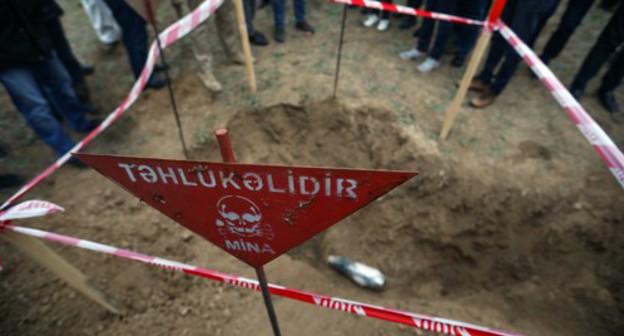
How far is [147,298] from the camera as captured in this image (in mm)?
2352

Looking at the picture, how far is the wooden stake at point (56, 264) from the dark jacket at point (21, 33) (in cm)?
170

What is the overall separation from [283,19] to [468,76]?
111 inches

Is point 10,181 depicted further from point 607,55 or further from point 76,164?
point 607,55

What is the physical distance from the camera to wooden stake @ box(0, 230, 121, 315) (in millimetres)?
1603

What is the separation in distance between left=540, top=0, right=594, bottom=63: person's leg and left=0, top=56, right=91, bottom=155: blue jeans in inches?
204

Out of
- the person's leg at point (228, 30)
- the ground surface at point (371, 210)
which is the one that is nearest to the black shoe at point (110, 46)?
the ground surface at point (371, 210)

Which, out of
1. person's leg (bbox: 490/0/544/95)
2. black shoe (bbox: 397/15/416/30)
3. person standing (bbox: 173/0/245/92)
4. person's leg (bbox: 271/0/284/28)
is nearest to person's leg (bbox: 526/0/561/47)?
person's leg (bbox: 490/0/544/95)

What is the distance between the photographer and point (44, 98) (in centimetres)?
292

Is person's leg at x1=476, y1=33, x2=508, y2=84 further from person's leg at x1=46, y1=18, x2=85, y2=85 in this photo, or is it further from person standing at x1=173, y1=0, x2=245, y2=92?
person's leg at x1=46, y1=18, x2=85, y2=85

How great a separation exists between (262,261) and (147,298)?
1539 millimetres

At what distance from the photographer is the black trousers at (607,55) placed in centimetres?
312

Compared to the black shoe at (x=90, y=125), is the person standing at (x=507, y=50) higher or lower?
higher

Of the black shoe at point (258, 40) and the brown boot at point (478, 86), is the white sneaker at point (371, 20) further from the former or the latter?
the brown boot at point (478, 86)

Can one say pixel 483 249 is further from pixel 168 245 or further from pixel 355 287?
pixel 168 245
